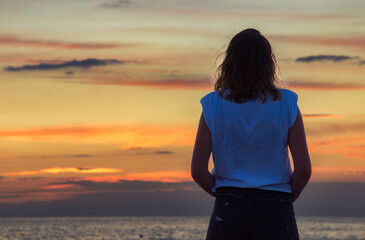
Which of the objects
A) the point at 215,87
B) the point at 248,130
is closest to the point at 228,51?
the point at 215,87

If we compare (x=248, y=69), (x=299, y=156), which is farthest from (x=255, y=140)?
(x=248, y=69)

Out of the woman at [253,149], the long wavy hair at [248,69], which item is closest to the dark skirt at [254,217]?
the woman at [253,149]

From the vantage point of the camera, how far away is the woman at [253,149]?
3709 millimetres

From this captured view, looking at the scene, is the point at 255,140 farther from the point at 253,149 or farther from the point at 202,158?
the point at 202,158

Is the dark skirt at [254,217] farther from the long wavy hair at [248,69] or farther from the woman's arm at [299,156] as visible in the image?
the long wavy hair at [248,69]

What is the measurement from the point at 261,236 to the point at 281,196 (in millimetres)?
249

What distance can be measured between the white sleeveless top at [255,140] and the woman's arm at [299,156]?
0.03 metres

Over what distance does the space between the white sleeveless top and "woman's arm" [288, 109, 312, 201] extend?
0.03m

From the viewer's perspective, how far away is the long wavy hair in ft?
12.5

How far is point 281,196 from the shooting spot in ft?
12.3

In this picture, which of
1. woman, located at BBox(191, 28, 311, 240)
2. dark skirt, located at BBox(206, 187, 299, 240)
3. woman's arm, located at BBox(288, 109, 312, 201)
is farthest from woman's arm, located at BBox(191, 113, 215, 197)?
woman's arm, located at BBox(288, 109, 312, 201)

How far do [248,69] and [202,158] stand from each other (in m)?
0.58

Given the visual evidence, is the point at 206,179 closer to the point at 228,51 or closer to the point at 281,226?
the point at 281,226

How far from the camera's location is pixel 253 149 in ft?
12.2
